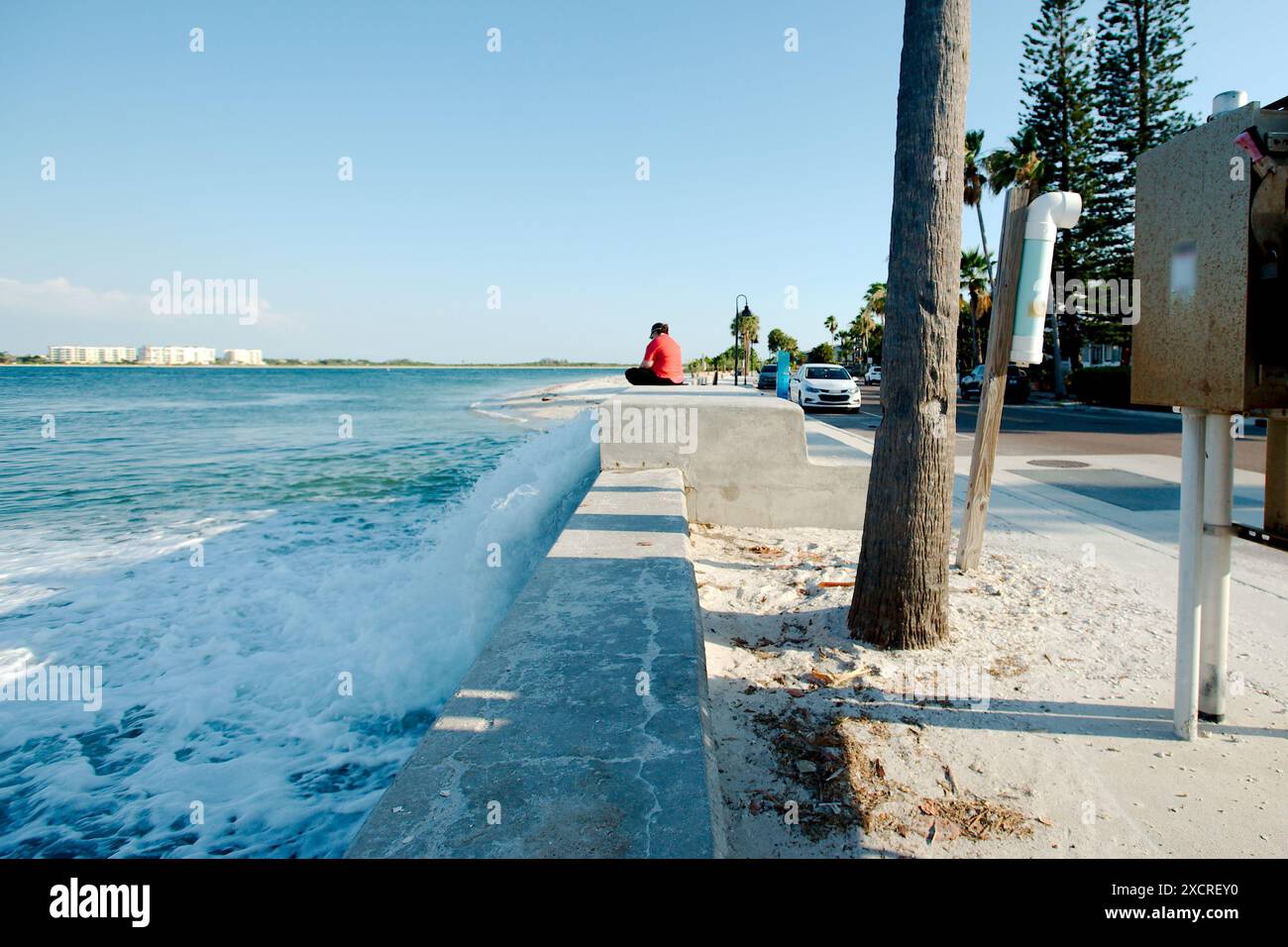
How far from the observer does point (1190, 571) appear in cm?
315

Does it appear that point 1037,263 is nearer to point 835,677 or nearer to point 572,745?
point 835,677

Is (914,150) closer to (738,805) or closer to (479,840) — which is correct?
(738,805)

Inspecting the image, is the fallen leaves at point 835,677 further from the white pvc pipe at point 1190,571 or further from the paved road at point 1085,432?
the paved road at point 1085,432

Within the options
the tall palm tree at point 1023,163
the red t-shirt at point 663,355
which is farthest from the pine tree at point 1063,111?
the red t-shirt at point 663,355

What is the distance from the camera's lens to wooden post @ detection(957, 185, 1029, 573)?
5.16m

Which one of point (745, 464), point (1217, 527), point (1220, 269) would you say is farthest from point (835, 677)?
point (745, 464)

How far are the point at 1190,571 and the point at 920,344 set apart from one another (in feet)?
5.91

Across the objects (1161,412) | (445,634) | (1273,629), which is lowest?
(445,634)

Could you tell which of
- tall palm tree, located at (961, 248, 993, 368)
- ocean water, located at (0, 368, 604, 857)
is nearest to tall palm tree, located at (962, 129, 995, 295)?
tall palm tree, located at (961, 248, 993, 368)

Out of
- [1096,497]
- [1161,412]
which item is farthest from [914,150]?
[1161,412]

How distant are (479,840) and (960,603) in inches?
165

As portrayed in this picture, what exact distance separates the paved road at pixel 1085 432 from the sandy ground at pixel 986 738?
194 inches
